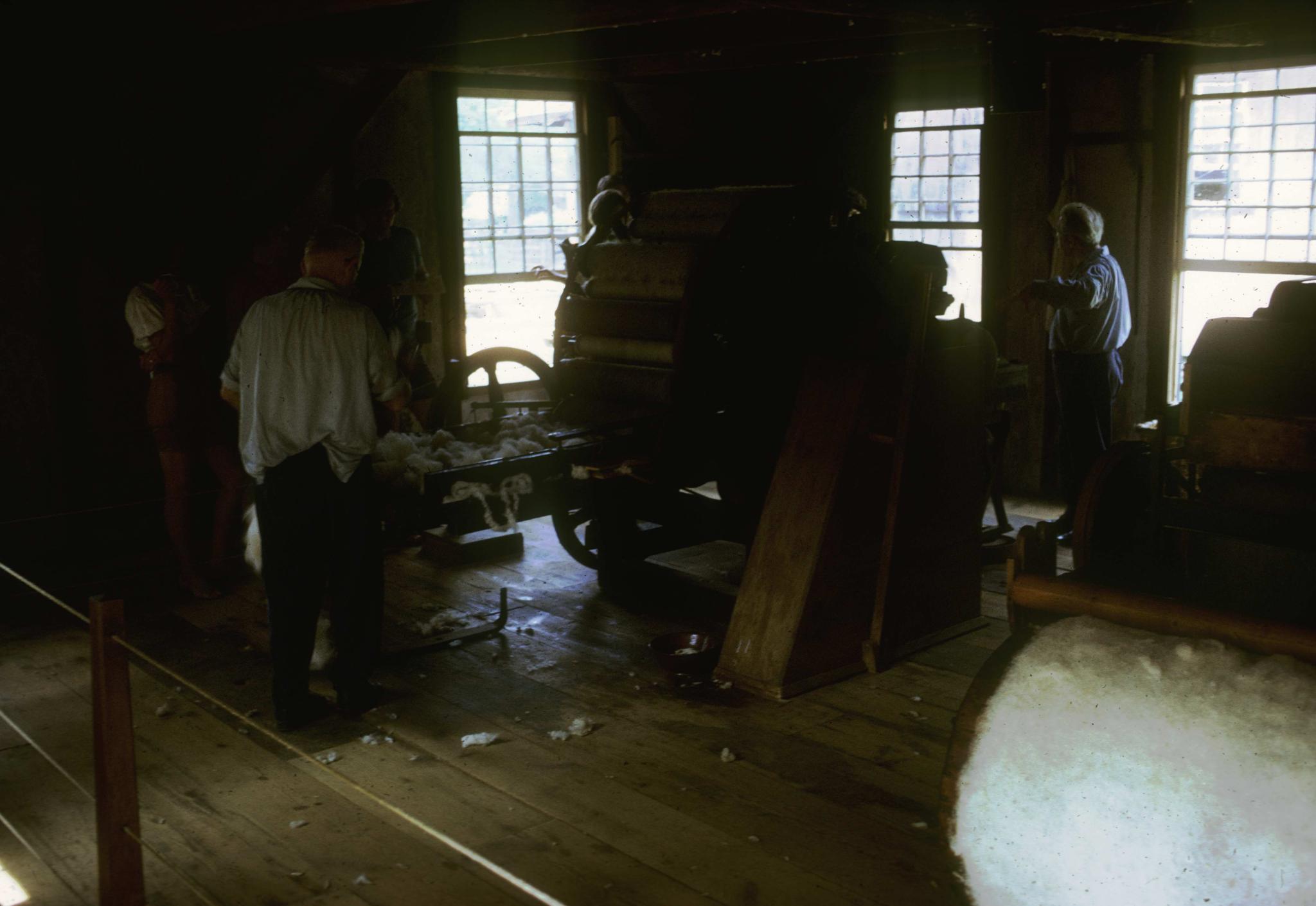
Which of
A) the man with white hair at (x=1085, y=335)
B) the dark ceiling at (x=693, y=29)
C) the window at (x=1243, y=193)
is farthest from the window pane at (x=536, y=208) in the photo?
the window at (x=1243, y=193)

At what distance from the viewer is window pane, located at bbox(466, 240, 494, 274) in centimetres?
874

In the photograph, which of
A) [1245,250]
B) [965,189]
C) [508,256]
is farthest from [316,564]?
[1245,250]

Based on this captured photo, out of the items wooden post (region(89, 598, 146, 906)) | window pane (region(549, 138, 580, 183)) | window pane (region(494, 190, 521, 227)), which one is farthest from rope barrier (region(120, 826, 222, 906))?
window pane (region(549, 138, 580, 183))

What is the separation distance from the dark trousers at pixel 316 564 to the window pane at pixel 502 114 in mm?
4783

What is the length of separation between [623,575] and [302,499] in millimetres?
2081

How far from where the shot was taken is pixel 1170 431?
412 cm

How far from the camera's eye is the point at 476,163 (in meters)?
8.66

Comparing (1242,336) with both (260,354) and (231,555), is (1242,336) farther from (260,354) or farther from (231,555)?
(231,555)

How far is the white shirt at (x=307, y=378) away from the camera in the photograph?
4.27 m

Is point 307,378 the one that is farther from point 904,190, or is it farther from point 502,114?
point 904,190

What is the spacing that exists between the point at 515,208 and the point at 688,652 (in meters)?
4.74

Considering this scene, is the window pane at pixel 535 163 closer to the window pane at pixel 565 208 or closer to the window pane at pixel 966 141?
the window pane at pixel 565 208

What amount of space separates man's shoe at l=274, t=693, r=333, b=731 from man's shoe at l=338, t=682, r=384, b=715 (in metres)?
0.07

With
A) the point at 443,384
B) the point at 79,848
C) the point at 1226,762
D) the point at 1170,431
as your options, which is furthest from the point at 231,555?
the point at 1226,762
